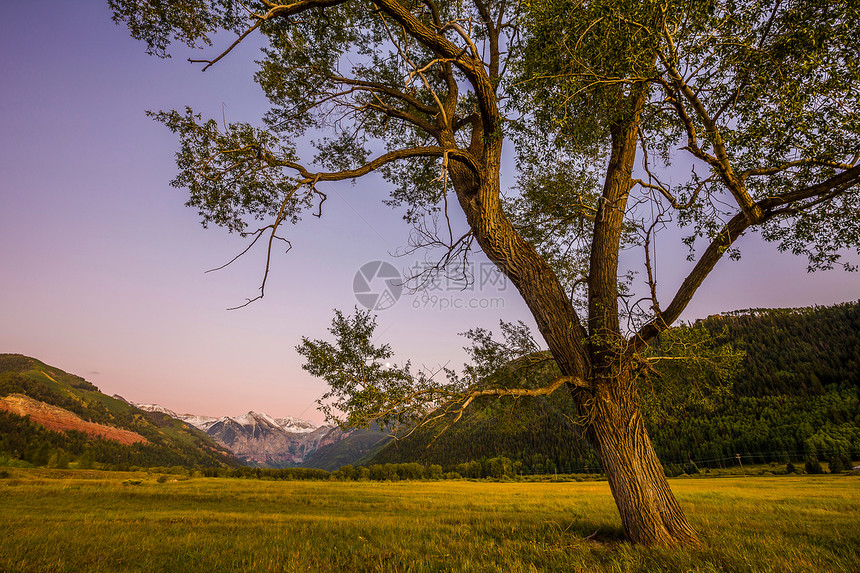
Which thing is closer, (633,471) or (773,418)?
(633,471)

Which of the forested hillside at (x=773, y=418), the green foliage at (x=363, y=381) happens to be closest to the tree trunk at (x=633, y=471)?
the green foliage at (x=363, y=381)

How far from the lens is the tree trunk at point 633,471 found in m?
5.18

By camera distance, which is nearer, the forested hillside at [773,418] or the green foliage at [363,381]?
the green foliage at [363,381]

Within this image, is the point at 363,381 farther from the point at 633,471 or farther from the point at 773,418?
the point at 773,418

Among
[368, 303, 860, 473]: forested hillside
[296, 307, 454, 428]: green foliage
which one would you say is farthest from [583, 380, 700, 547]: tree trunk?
[368, 303, 860, 473]: forested hillside

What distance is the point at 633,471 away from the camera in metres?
5.41

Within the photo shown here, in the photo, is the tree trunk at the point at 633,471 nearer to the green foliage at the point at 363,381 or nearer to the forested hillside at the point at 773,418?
the green foliage at the point at 363,381

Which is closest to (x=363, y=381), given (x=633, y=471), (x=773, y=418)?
(x=633, y=471)

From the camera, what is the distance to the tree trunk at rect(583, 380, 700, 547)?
5184mm

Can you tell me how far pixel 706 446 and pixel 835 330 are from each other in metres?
111

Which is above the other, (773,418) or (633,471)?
(633,471)

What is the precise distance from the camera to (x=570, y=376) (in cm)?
568

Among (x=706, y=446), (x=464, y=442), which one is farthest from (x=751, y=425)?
(x=464, y=442)

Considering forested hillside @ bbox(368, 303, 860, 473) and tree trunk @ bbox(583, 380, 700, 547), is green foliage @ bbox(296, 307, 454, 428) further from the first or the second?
forested hillside @ bbox(368, 303, 860, 473)
